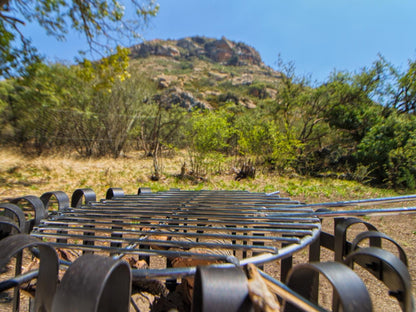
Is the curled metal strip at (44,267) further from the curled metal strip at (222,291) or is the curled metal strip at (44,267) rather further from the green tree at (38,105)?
the green tree at (38,105)

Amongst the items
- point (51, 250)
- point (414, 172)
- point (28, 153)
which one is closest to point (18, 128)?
point (28, 153)

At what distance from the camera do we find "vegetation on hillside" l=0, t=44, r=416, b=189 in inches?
313

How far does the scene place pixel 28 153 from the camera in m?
8.25

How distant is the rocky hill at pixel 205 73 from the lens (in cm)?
3108

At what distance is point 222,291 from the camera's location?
45 centimetres

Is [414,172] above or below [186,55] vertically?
below

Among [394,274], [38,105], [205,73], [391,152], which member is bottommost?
[394,274]

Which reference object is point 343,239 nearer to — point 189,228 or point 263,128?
point 189,228

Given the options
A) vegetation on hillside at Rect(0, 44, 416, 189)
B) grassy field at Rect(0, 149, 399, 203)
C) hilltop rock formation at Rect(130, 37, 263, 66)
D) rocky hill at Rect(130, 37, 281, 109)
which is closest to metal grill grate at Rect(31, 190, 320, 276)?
grassy field at Rect(0, 149, 399, 203)

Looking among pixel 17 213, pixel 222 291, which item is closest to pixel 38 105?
pixel 17 213

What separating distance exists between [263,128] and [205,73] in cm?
4646

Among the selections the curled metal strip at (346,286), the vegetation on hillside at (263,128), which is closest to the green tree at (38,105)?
the vegetation on hillside at (263,128)

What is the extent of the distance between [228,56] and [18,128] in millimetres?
87225

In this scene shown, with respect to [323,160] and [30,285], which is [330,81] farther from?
[30,285]
